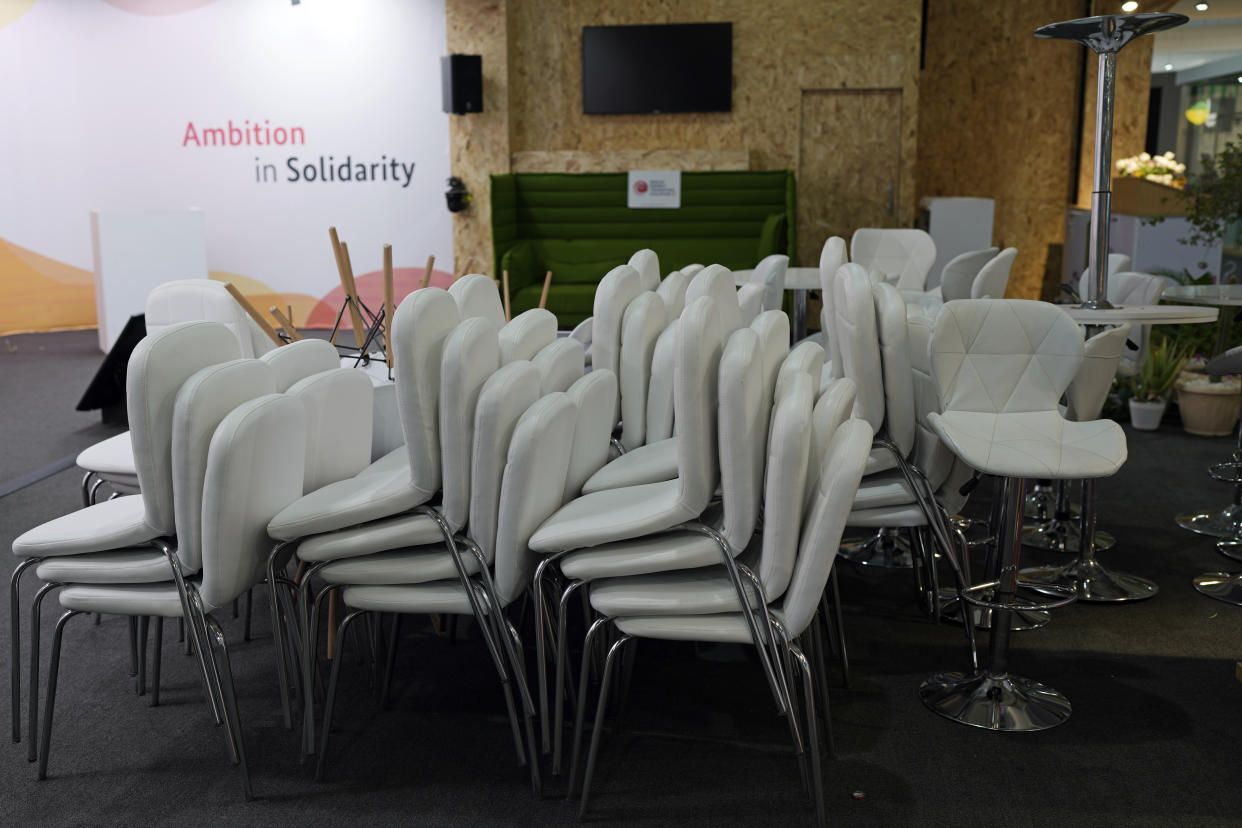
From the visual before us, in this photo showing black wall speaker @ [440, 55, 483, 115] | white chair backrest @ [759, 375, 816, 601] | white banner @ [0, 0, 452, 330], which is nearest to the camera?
white chair backrest @ [759, 375, 816, 601]

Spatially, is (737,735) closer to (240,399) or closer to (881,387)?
(881,387)

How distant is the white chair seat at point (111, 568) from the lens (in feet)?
7.46

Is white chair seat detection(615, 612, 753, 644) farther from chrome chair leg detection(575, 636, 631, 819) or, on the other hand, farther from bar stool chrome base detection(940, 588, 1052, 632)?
bar stool chrome base detection(940, 588, 1052, 632)

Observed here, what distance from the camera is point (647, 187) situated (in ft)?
29.2

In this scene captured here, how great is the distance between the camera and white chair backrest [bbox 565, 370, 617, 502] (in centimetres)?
246

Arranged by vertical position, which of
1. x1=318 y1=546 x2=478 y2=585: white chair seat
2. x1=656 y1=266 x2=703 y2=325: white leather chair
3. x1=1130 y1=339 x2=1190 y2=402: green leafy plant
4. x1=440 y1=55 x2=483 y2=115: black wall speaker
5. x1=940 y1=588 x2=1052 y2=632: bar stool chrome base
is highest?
x1=440 y1=55 x2=483 y2=115: black wall speaker

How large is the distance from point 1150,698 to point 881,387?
Result: 1.04 meters

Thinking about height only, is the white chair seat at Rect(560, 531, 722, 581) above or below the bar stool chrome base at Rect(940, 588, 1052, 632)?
above

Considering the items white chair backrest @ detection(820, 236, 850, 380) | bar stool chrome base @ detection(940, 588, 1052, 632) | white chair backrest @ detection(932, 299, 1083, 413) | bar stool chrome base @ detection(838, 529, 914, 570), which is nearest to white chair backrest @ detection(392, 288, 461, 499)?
white chair backrest @ detection(820, 236, 850, 380)

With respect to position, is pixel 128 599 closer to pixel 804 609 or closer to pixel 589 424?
pixel 589 424

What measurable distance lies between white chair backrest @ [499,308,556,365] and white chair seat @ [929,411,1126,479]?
102 centimetres

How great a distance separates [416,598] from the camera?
233 cm

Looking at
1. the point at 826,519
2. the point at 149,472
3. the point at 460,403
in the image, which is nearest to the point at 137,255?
the point at 149,472

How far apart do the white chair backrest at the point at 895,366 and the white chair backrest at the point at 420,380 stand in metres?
1.17
